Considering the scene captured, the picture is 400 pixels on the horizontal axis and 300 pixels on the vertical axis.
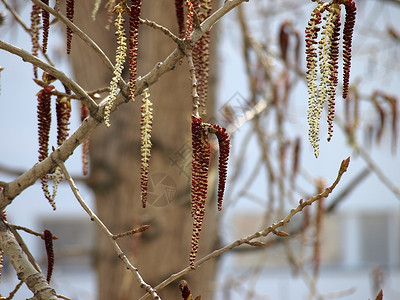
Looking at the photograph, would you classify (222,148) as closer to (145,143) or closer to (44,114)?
(145,143)

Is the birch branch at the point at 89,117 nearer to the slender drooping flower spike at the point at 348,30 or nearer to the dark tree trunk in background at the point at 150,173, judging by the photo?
the slender drooping flower spike at the point at 348,30

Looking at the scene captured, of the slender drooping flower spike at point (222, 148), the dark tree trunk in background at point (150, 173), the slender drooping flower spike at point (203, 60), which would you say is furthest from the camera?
the dark tree trunk in background at point (150, 173)

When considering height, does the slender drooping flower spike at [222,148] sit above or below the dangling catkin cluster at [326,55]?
below

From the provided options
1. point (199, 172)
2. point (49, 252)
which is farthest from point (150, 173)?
point (199, 172)

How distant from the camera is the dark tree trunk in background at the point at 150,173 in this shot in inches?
61.5

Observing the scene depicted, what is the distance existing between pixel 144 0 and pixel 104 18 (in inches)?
6.1

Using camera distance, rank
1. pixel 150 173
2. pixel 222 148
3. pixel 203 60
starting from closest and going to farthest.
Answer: pixel 222 148, pixel 203 60, pixel 150 173

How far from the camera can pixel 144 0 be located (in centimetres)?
157

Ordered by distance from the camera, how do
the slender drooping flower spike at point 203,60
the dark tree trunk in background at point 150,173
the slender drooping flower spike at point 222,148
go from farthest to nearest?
the dark tree trunk in background at point 150,173, the slender drooping flower spike at point 203,60, the slender drooping flower spike at point 222,148

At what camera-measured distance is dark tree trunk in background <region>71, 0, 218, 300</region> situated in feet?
5.13

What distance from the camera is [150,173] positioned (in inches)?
62.0

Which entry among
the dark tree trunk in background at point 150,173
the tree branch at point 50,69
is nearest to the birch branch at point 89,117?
the tree branch at point 50,69

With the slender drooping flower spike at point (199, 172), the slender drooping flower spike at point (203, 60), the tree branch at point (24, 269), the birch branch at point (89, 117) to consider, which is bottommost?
the tree branch at point (24, 269)

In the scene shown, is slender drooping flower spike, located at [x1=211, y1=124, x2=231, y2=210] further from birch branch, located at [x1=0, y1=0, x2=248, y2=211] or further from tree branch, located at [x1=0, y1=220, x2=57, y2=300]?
tree branch, located at [x1=0, y1=220, x2=57, y2=300]
